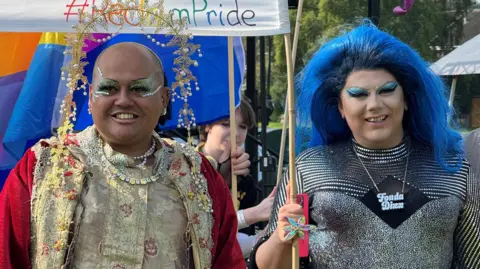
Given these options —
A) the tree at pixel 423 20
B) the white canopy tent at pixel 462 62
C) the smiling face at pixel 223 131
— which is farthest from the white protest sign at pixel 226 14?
the tree at pixel 423 20

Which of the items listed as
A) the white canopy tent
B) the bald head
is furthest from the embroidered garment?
the white canopy tent

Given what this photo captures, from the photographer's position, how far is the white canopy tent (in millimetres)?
7074

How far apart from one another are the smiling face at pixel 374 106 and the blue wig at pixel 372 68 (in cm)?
4

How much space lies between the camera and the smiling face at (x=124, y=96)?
6.80 ft

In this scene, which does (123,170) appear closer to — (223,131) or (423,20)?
(223,131)

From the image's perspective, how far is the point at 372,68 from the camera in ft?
8.10

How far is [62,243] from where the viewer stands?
2.02 m

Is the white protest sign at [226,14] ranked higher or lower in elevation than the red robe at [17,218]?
higher

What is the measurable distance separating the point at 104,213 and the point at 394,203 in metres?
0.98

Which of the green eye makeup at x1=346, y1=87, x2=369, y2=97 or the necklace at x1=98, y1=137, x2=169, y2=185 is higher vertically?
the green eye makeup at x1=346, y1=87, x2=369, y2=97

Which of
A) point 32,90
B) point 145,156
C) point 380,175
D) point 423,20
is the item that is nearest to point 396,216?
point 380,175

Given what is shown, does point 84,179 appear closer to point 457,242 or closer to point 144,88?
point 144,88

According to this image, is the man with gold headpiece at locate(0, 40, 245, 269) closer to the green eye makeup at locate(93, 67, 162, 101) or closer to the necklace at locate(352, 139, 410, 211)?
the green eye makeup at locate(93, 67, 162, 101)

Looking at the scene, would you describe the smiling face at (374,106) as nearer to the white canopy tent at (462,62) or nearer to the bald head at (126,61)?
the bald head at (126,61)
